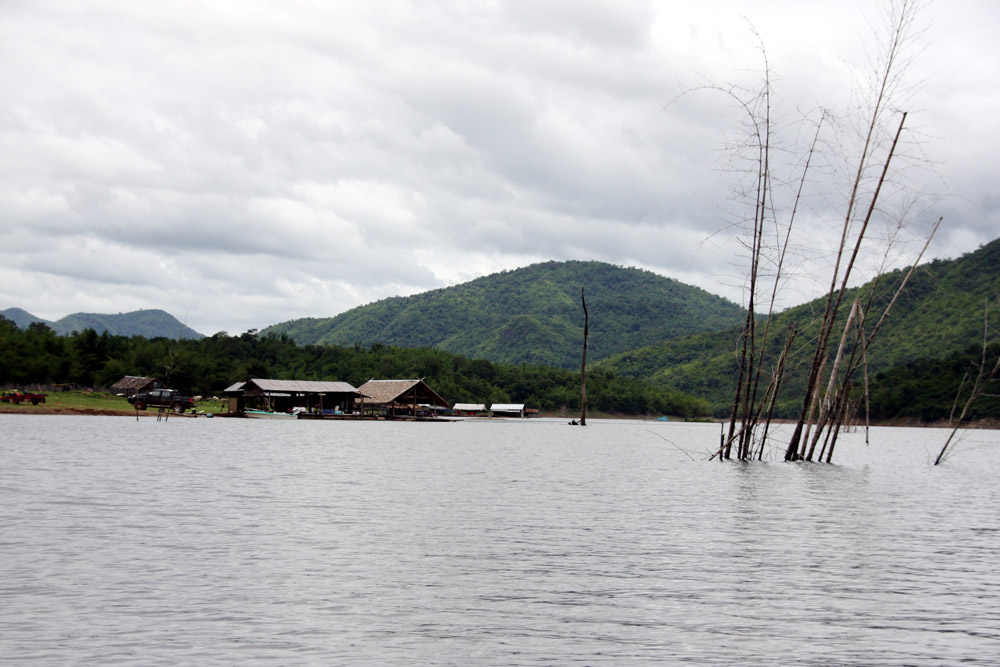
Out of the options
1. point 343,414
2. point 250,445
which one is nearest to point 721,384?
point 343,414

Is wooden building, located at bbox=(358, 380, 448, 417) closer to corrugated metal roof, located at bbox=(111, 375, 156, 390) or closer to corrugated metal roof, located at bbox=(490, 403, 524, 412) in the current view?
corrugated metal roof, located at bbox=(111, 375, 156, 390)

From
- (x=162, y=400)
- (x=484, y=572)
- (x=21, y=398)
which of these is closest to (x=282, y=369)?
(x=162, y=400)

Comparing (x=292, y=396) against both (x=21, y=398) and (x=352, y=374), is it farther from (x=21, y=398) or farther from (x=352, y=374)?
(x=352, y=374)

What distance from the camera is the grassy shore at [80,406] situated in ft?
240

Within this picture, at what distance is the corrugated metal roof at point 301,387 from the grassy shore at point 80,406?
397 inches

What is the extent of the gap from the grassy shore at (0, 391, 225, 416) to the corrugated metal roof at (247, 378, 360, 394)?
397 inches

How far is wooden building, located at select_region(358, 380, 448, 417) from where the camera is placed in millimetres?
104688

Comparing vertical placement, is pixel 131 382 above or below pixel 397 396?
above

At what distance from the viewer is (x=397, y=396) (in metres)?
103

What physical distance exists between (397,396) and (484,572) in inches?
3620

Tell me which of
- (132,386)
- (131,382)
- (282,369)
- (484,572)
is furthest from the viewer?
(282,369)

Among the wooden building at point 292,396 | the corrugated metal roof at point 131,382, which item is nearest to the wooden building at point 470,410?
the wooden building at point 292,396

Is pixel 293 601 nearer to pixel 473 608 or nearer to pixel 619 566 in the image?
pixel 473 608

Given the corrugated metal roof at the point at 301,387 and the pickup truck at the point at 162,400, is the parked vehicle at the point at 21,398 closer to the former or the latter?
the pickup truck at the point at 162,400
